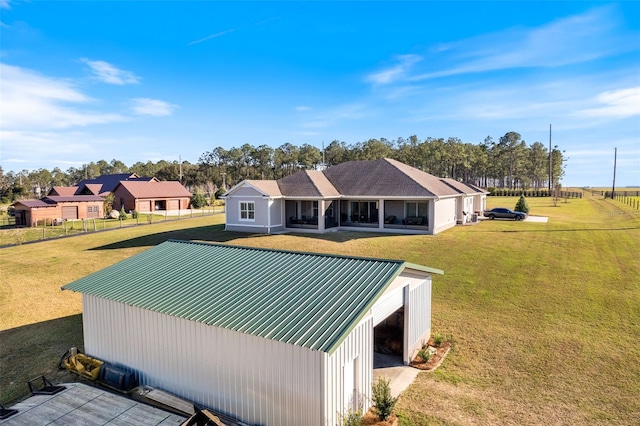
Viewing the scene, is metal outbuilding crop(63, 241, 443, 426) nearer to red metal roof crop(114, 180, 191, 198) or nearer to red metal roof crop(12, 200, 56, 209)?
red metal roof crop(12, 200, 56, 209)

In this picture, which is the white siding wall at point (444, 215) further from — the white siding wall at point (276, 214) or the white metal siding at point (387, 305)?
the white metal siding at point (387, 305)

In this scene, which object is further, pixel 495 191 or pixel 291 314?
pixel 495 191

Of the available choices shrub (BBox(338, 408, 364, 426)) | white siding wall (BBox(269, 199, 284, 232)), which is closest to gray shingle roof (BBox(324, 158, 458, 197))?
white siding wall (BBox(269, 199, 284, 232))

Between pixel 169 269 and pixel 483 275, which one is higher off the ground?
pixel 169 269

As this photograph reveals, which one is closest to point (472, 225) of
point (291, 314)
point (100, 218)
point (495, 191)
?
point (291, 314)

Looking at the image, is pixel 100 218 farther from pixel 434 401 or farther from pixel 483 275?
pixel 434 401

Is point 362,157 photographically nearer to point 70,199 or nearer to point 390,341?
point 70,199
